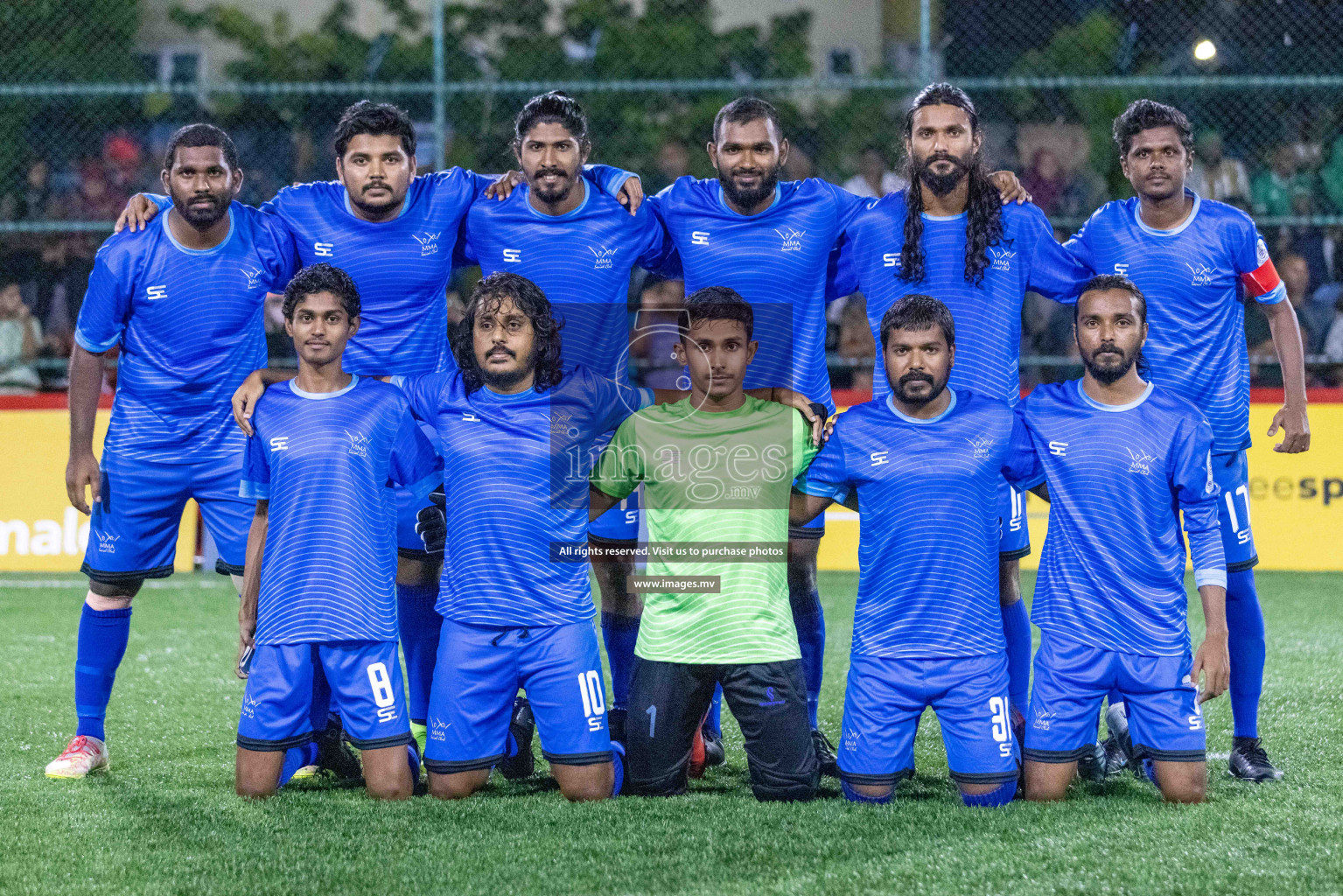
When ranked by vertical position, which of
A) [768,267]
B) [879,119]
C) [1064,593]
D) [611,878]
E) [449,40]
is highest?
[449,40]

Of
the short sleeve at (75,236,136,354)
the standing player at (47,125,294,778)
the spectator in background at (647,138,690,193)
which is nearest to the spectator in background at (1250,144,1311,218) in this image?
the spectator in background at (647,138,690,193)

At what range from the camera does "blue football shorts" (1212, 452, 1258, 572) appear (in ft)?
15.5

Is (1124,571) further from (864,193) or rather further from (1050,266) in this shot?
(864,193)

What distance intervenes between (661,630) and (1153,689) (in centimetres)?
142

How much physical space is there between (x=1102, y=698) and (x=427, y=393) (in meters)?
2.21

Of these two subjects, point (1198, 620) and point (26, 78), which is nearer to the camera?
point (1198, 620)

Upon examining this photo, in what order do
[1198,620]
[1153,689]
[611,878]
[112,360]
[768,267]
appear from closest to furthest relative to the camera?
1. [611,878]
2. [1153,689]
3. [768,267]
4. [1198,620]
5. [112,360]

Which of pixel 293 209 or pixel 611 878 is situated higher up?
pixel 293 209

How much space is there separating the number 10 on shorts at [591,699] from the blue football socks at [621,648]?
59cm

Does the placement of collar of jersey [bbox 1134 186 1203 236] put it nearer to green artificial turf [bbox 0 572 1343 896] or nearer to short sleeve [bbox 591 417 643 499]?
green artificial turf [bbox 0 572 1343 896]

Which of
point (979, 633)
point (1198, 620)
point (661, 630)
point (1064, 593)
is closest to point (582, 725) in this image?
point (661, 630)

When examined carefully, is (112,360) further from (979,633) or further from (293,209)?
(979,633)

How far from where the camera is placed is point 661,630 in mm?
4246

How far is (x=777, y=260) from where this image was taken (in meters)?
4.82
